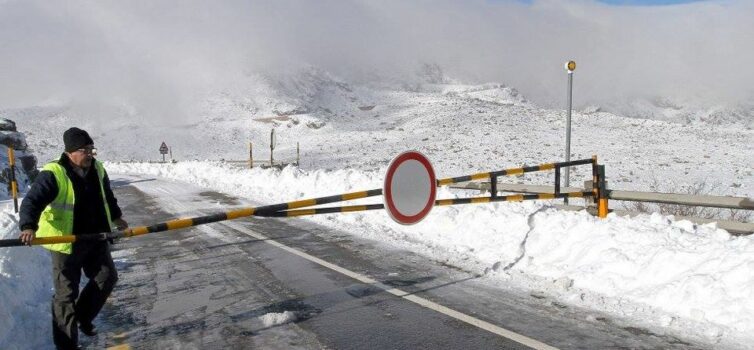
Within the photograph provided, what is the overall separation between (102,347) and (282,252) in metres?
4.21

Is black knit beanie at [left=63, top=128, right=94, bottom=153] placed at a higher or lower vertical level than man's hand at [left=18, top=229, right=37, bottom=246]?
higher

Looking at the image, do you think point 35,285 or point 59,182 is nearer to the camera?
point 59,182

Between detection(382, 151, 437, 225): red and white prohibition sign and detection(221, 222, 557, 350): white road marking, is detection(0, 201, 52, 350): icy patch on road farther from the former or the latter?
detection(382, 151, 437, 225): red and white prohibition sign

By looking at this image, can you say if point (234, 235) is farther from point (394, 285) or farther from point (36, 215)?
point (36, 215)

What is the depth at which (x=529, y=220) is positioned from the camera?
28.7ft

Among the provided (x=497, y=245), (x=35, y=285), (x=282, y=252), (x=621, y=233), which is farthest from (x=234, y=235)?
(x=621, y=233)

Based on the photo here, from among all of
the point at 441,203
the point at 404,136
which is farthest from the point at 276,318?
the point at 404,136

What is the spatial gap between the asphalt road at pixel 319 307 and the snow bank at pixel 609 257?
0.52 metres

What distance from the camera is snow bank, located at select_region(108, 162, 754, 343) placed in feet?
17.3

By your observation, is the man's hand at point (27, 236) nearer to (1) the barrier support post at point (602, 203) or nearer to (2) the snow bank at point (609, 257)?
(2) the snow bank at point (609, 257)

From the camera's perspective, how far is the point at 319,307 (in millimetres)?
5828

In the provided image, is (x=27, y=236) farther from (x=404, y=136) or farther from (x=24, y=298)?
(x=404, y=136)

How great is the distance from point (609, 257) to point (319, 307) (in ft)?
12.6

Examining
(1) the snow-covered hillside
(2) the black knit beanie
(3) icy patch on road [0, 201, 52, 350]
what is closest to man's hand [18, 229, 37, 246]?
(2) the black knit beanie
